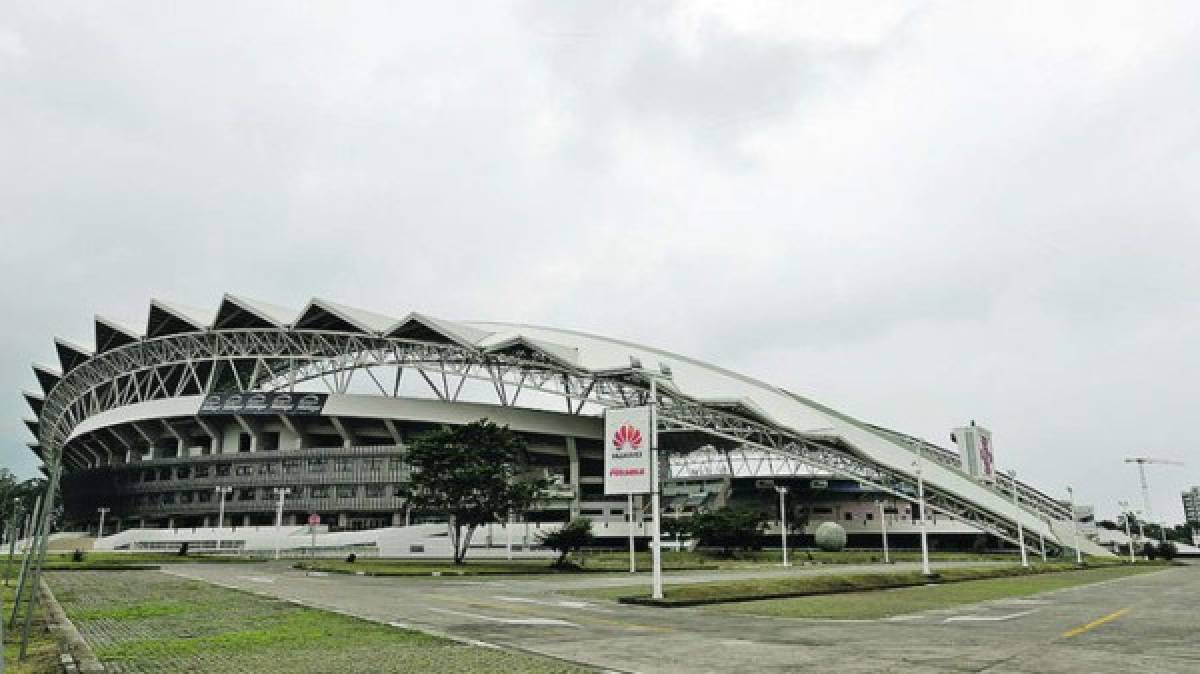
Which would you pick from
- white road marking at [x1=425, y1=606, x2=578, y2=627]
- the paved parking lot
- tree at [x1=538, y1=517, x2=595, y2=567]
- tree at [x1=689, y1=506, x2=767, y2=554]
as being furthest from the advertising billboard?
white road marking at [x1=425, y1=606, x2=578, y2=627]

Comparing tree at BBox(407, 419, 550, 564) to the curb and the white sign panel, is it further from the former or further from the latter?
the curb

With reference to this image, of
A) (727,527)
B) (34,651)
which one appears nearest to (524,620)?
(34,651)

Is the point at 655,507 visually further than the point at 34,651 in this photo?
Yes

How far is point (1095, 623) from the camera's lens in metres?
16.8

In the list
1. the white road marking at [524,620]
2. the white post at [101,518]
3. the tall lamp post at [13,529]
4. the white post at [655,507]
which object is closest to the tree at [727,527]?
the white post at [655,507]

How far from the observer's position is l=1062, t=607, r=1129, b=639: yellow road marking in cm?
1458

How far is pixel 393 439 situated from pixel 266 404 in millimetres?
14641

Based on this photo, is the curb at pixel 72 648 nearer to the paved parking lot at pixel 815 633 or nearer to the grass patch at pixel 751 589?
the paved parking lot at pixel 815 633

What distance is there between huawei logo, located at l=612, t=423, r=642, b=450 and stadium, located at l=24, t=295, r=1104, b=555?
48096 millimetres

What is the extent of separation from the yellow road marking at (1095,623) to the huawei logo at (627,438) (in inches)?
499

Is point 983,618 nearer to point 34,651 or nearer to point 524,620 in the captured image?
point 524,620

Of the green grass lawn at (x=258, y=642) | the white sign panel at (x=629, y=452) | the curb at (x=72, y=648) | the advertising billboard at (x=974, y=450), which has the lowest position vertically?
the green grass lawn at (x=258, y=642)

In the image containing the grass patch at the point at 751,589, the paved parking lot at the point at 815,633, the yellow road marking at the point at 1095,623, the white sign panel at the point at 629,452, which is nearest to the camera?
the paved parking lot at the point at 815,633

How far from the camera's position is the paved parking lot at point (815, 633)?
1102 cm
